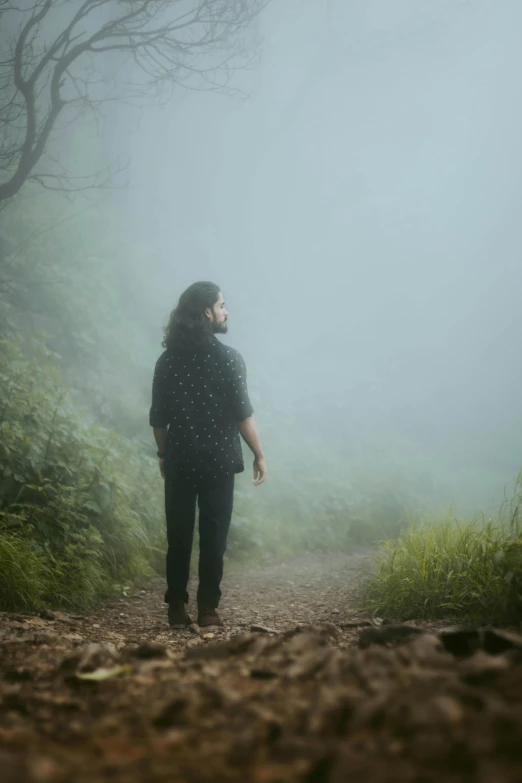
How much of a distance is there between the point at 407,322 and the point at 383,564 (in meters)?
15.6

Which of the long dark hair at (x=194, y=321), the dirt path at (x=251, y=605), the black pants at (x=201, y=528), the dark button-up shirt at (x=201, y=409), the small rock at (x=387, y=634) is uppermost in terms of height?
the long dark hair at (x=194, y=321)

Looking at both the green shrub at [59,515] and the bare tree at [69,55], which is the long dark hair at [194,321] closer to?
the green shrub at [59,515]

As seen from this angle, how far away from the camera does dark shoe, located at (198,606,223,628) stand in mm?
3418

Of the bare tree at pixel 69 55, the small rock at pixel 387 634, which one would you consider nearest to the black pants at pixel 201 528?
the small rock at pixel 387 634

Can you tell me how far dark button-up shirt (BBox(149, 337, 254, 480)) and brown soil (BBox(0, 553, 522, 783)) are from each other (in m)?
1.61

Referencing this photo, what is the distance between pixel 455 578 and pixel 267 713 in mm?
2200

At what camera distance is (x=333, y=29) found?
589 inches

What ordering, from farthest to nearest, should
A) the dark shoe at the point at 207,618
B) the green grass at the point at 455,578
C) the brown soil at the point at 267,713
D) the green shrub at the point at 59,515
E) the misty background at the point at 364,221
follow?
1. the misty background at the point at 364,221
2. the green shrub at the point at 59,515
3. the dark shoe at the point at 207,618
4. the green grass at the point at 455,578
5. the brown soil at the point at 267,713

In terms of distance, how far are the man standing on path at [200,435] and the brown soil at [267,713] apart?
1569 mm

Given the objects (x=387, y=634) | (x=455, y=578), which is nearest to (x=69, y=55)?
(x=455, y=578)

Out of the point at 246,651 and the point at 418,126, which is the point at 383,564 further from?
the point at 418,126

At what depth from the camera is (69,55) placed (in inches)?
273

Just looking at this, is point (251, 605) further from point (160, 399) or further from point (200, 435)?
point (160, 399)

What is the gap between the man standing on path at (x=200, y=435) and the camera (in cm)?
354
